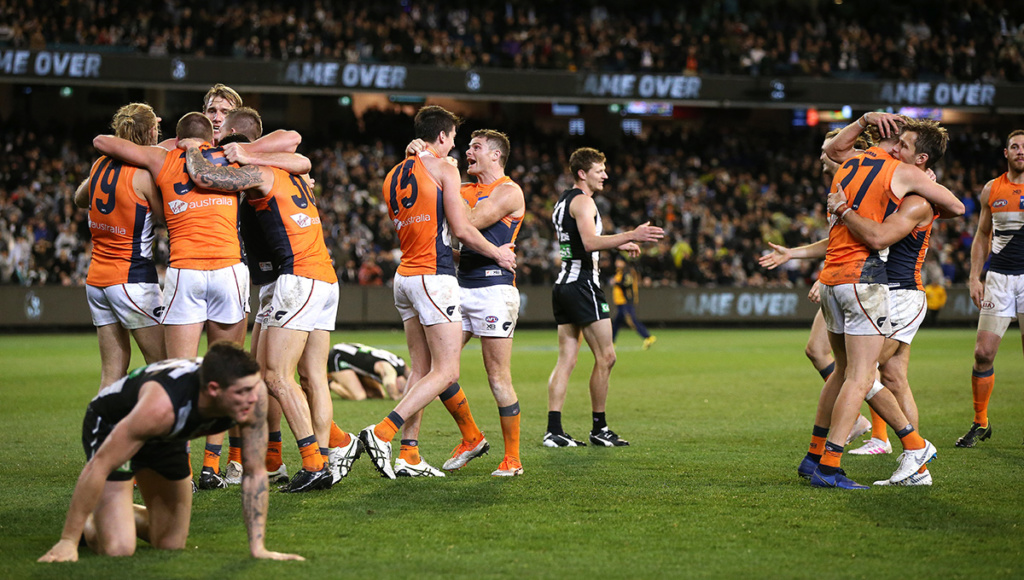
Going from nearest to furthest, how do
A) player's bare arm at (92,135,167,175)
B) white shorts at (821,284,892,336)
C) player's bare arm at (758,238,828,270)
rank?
player's bare arm at (92,135,167,175), white shorts at (821,284,892,336), player's bare arm at (758,238,828,270)

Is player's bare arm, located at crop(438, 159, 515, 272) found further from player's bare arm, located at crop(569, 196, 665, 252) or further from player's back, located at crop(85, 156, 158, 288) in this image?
player's back, located at crop(85, 156, 158, 288)

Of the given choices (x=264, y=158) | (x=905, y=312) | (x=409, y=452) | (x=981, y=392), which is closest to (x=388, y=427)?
(x=409, y=452)

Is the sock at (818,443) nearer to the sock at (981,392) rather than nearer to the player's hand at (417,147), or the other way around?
the sock at (981,392)

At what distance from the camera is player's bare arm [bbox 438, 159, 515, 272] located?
23.8 ft

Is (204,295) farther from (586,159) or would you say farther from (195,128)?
(586,159)

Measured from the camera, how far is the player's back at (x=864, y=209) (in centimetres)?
711

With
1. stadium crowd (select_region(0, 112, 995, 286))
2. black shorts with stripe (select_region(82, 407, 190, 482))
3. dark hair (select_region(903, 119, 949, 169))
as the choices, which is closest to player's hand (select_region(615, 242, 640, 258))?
dark hair (select_region(903, 119, 949, 169))

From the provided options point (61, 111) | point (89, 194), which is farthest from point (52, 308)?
point (89, 194)

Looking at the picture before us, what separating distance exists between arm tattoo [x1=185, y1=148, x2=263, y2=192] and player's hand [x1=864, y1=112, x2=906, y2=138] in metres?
4.24

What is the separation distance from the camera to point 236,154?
22.0 ft

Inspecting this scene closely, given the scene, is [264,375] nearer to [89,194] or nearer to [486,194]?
[89,194]

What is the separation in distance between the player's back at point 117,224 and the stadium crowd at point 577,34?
25.5 metres

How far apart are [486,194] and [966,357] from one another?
14367mm

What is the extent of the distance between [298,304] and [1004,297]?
22.0 ft
